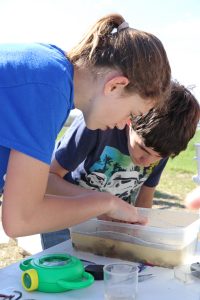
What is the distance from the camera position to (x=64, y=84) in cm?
105

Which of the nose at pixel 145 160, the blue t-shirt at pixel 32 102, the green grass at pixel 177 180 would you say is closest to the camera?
the blue t-shirt at pixel 32 102

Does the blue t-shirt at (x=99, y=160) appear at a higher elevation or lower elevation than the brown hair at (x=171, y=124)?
lower

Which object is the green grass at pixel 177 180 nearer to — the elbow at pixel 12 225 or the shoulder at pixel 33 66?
the shoulder at pixel 33 66

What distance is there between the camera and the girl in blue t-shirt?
3.25ft

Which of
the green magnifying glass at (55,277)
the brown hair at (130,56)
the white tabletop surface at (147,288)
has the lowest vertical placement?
the white tabletop surface at (147,288)

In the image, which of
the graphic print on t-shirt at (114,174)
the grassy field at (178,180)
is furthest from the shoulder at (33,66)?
the grassy field at (178,180)

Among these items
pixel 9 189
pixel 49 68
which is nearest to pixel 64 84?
pixel 49 68

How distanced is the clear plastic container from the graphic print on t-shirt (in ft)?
0.98

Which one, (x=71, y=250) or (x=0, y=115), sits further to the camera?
(x=71, y=250)

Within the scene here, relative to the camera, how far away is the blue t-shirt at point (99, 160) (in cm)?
160

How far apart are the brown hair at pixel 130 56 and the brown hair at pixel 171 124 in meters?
0.37

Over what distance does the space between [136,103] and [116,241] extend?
43cm

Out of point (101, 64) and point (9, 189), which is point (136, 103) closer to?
point (101, 64)

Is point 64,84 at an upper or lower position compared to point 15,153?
upper
